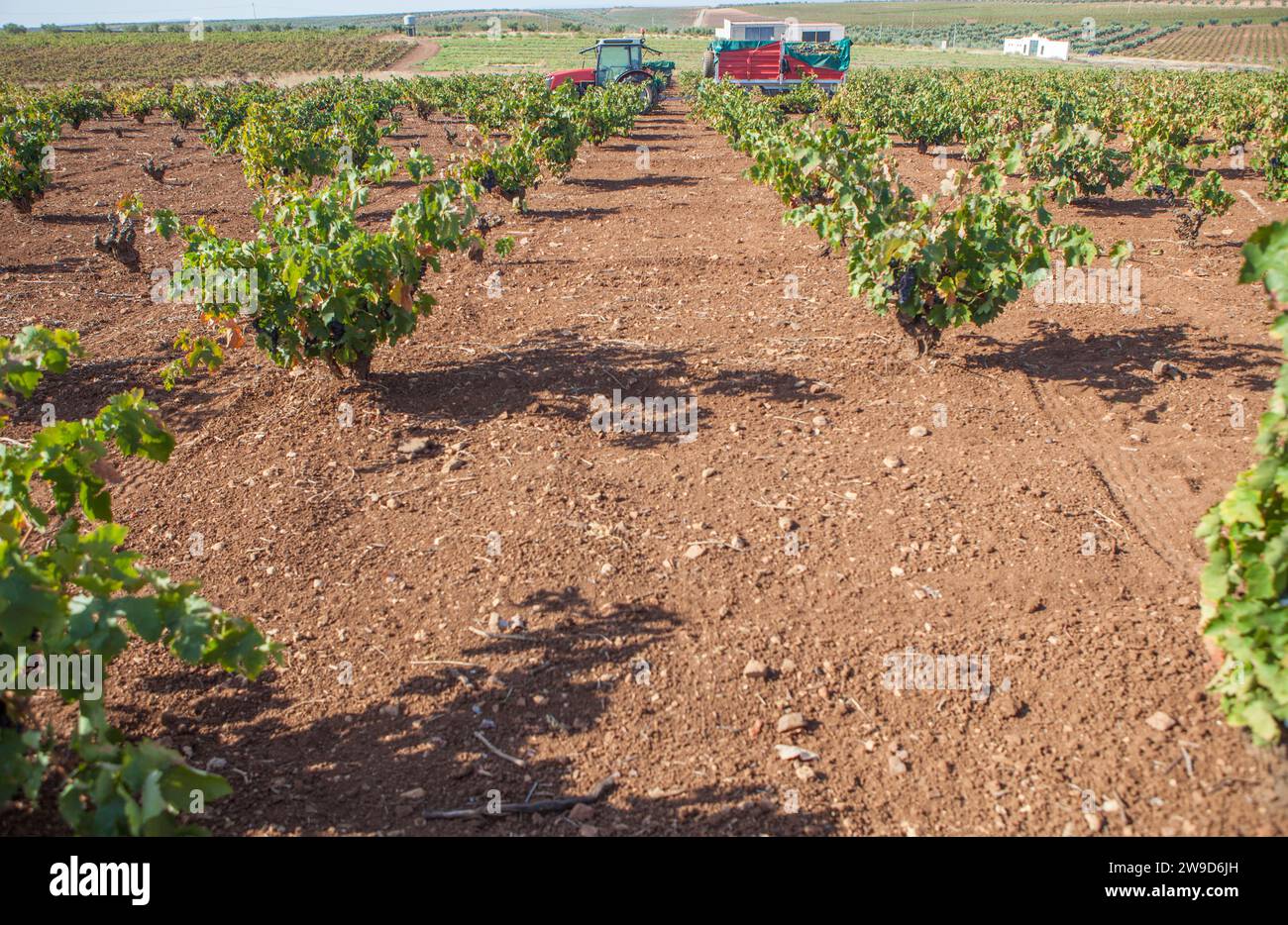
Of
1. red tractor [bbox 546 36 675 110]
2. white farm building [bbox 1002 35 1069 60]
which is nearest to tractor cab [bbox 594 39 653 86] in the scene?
red tractor [bbox 546 36 675 110]

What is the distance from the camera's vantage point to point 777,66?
30.4 metres

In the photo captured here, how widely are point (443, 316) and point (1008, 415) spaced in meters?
5.00

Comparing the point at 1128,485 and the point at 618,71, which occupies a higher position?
the point at 618,71

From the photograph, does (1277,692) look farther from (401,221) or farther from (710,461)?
(401,221)

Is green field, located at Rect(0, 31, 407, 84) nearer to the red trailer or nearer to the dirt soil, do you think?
the red trailer

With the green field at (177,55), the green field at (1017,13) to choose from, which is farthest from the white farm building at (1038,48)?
the green field at (177,55)

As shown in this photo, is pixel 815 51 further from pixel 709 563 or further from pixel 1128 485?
pixel 709 563

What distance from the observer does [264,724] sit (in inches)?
139

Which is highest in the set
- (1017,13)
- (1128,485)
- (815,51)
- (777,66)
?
(1017,13)

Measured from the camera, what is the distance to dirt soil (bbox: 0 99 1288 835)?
10.5 feet

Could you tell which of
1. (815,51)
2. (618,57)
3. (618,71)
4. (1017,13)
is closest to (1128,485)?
(618,71)

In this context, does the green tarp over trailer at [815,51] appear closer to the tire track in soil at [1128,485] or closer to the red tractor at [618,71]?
the red tractor at [618,71]

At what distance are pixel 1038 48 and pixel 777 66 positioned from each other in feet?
204
